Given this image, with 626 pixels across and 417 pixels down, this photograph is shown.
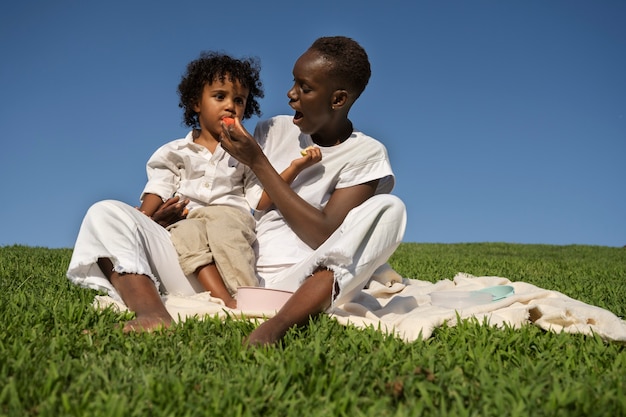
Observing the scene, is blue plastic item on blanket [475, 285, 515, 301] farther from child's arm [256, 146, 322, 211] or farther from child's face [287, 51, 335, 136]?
child's face [287, 51, 335, 136]

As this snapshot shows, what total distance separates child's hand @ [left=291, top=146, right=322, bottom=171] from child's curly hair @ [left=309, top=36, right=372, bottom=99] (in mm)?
449

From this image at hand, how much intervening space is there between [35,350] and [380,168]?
2.29m

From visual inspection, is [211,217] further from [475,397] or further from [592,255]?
[592,255]

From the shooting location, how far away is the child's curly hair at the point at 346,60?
390 cm

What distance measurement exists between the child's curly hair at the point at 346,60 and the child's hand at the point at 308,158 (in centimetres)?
45

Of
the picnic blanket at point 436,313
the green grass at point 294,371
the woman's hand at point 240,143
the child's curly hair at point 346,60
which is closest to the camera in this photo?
the green grass at point 294,371

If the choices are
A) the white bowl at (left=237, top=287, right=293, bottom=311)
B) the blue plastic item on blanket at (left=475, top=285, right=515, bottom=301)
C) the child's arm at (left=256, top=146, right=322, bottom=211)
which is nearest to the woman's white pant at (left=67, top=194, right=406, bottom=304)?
the white bowl at (left=237, top=287, right=293, bottom=311)

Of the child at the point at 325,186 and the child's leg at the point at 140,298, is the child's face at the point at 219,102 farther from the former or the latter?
the child's leg at the point at 140,298

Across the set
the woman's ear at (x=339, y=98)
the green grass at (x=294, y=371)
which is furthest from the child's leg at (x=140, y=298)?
the woman's ear at (x=339, y=98)

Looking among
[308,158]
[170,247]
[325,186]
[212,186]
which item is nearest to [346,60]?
[308,158]

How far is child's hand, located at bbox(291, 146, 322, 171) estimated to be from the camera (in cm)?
388

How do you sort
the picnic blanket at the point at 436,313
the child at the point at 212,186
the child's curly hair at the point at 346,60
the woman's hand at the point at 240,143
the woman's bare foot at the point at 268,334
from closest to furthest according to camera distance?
the woman's bare foot at the point at 268,334, the picnic blanket at the point at 436,313, the woman's hand at the point at 240,143, the child at the point at 212,186, the child's curly hair at the point at 346,60

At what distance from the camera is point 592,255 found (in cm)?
1302

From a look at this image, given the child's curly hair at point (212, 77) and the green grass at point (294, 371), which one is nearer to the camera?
the green grass at point (294, 371)
